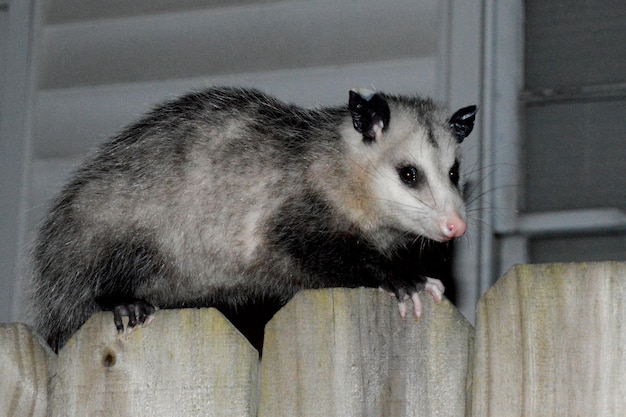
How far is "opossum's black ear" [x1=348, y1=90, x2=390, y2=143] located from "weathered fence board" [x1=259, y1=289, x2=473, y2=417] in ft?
3.23

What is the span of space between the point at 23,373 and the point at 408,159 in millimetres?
1226

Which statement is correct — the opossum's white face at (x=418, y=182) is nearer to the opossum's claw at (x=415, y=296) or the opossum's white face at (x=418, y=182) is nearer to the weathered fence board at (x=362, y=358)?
the opossum's claw at (x=415, y=296)

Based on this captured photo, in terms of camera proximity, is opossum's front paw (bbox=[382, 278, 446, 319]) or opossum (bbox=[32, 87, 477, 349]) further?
opossum (bbox=[32, 87, 477, 349])

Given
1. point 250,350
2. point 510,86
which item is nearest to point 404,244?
point 510,86

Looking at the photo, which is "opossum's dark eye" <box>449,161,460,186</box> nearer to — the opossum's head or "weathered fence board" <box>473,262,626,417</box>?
the opossum's head

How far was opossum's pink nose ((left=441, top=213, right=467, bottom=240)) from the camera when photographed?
2389 millimetres

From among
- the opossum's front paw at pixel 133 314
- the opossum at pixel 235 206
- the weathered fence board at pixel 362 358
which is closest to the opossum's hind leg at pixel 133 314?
the opossum's front paw at pixel 133 314

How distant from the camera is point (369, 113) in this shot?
2750mm

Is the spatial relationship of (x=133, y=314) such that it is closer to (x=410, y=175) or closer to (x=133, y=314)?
(x=133, y=314)

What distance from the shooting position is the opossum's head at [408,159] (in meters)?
2.58

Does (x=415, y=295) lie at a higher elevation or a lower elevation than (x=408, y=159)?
lower

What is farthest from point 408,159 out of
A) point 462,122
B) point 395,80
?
point 395,80

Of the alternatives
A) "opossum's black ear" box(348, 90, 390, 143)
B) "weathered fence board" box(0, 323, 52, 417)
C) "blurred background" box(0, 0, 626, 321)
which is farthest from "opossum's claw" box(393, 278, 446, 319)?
"blurred background" box(0, 0, 626, 321)

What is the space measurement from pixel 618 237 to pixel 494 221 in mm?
358
